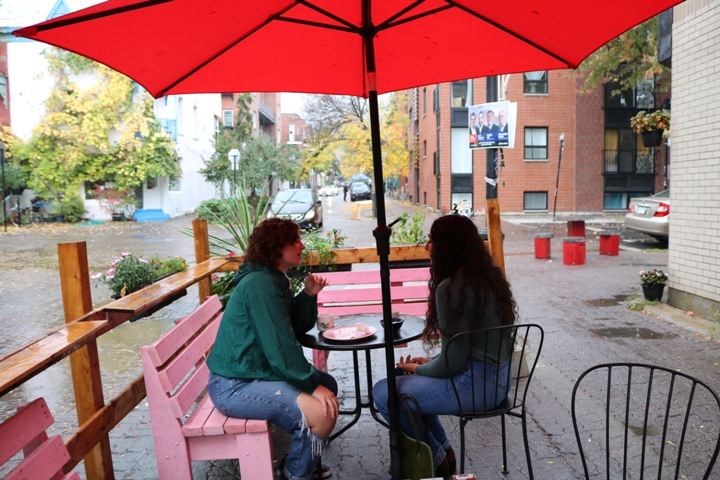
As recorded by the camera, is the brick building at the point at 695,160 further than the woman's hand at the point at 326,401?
Yes

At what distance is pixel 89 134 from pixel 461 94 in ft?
57.2

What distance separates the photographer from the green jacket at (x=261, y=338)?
2.82 m

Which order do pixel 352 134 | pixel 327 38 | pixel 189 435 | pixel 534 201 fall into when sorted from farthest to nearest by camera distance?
pixel 352 134
pixel 534 201
pixel 327 38
pixel 189 435

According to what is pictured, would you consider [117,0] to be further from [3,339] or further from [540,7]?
[3,339]

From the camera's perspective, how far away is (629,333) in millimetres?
6395

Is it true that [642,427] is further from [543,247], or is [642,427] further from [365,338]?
[543,247]

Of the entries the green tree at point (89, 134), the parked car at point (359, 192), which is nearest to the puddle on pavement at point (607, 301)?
the green tree at point (89, 134)

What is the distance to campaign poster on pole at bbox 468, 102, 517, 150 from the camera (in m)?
12.1

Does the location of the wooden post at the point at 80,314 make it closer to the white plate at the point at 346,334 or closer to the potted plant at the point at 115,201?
the white plate at the point at 346,334

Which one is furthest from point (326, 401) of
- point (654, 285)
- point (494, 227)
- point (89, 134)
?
point (89, 134)

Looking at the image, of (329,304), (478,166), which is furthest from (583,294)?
(478,166)

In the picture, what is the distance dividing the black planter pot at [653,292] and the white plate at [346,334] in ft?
18.1

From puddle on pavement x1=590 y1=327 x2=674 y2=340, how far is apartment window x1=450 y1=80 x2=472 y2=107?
72.7 ft

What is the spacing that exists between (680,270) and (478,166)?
775 inches
